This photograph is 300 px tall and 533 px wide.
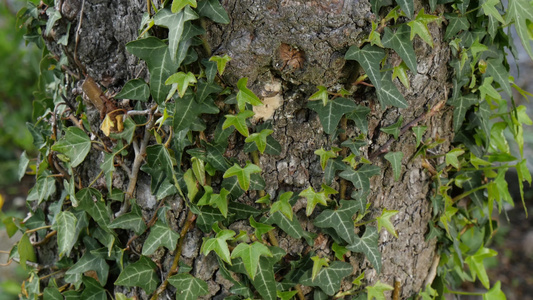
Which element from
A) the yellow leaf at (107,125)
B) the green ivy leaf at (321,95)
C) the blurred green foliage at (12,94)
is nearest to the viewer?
the green ivy leaf at (321,95)

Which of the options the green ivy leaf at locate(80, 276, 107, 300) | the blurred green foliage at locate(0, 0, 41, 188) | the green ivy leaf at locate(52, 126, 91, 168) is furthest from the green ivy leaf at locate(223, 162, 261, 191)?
the blurred green foliage at locate(0, 0, 41, 188)

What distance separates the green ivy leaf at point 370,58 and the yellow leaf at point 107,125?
1.94 feet

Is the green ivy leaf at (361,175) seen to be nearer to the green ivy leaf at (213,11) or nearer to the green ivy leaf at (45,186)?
the green ivy leaf at (213,11)

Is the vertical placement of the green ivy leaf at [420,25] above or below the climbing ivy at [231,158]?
above

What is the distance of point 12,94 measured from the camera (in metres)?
4.20

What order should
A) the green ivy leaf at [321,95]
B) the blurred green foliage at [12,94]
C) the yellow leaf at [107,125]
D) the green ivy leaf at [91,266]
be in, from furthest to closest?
1. the blurred green foliage at [12,94]
2. the green ivy leaf at [91,266]
3. the yellow leaf at [107,125]
4. the green ivy leaf at [321,95]

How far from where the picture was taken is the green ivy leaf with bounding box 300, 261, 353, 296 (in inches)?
42.6

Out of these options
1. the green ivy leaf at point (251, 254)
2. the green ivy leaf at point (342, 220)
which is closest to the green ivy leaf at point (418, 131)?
the green ivy leaf at point (342, 220)

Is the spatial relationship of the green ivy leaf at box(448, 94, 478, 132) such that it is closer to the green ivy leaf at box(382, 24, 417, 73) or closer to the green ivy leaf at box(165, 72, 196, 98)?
the green ivy leaf at box(382, 24, 417, 73)

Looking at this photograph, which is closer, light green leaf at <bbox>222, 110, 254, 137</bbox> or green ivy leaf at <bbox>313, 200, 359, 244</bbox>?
light green leaf at <bbox>222, 110, 254, 137</bbox>

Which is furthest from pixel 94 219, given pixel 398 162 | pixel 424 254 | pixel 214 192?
pixel 424 254

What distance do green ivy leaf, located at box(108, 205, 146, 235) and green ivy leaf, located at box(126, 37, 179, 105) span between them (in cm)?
34

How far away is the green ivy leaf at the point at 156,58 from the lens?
3.06ft

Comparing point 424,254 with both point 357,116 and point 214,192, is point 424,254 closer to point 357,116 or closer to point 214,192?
point 357,116
